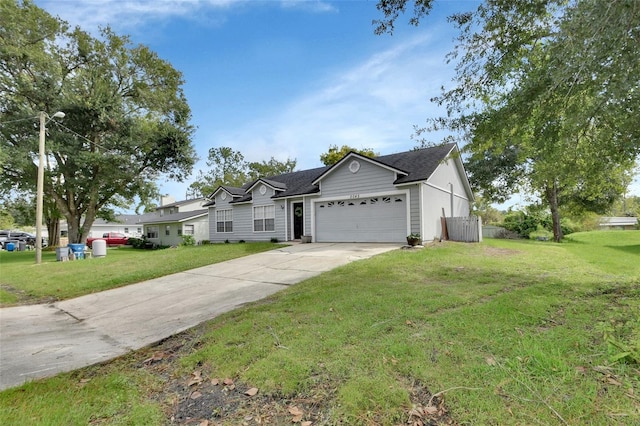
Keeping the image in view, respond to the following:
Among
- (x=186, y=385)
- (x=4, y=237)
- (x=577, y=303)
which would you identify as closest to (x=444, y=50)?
(x=577, y=303)

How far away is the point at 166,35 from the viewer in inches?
483

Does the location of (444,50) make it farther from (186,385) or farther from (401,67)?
(186,385)

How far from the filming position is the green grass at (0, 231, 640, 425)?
7.82 ft

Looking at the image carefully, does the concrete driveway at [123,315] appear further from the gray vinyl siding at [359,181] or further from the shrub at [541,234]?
the shrub at [541,234]

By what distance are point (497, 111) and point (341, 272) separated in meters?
4.99

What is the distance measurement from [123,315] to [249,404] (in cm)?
469

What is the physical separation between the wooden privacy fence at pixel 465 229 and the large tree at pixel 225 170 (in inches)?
1252

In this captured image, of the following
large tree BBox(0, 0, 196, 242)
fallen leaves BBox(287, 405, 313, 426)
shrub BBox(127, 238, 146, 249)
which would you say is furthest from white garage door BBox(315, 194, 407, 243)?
shrub BBox(127, 238, 146, 249)

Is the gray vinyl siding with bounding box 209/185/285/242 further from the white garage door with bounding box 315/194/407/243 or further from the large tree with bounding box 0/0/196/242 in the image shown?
the large tree with bounding box 0/0/196/242

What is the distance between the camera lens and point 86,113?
20719mm

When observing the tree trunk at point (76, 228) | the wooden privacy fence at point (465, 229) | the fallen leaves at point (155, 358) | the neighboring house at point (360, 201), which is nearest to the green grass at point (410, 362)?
the fallen leaves at point (155, 358)

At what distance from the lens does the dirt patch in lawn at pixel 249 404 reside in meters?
2.40

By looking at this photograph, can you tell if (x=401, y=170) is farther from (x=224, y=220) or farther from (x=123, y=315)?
(x=224, y=220)

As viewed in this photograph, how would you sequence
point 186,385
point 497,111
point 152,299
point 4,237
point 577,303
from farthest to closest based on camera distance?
point 4,237, point 152,299, point 497,111, point 577,303, point 186,385
